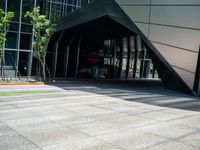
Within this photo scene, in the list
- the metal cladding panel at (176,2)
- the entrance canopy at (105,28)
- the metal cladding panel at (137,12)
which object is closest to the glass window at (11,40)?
the entrance canopy at (105,28)

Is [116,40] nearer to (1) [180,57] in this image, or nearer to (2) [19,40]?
(2) [19,40]

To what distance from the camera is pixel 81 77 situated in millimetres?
36719

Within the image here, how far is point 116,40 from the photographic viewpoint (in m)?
38.4

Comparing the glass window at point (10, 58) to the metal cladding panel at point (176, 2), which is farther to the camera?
the glass window at point (10, 58)

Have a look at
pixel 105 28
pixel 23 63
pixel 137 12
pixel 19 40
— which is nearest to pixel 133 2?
pixel 137 12

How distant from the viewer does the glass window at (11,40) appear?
102 feet

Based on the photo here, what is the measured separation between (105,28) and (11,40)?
32.1ft

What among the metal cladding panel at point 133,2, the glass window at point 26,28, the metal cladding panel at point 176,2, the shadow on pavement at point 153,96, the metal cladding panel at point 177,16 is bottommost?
the shadow on pavement at point 153,96

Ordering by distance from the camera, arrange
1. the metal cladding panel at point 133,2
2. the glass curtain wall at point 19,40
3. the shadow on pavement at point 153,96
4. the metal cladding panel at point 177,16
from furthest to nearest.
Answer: the glass curtain wall at point 19,40
the metal cladding panel at point 133,2
the metal cladding panel at point 177,16
the shadow on pavement at point 153,96

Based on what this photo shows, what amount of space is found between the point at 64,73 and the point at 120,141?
26935 millimetres

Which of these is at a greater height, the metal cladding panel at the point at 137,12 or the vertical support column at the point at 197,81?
the metal cladding panel at the point at 137,12

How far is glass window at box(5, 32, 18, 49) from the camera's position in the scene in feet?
102

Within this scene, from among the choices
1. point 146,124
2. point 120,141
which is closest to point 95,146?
point 120,141

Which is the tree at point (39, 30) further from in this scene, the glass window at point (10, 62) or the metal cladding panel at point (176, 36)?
the metal cladding panel at point (176, 36)
